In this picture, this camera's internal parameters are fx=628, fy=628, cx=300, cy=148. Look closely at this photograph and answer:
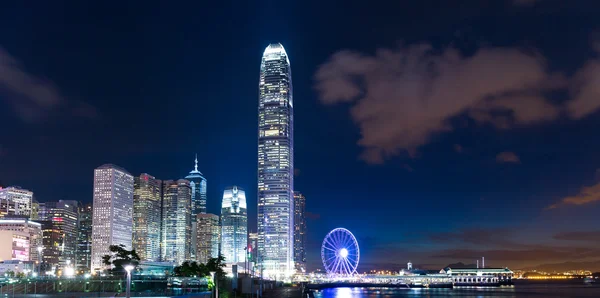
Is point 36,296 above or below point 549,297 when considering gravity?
above

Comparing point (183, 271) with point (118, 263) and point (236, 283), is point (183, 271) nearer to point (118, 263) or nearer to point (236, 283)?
point (118, 263)

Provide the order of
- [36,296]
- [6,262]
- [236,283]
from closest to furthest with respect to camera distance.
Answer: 1. [36,296]
2. [236,283]
3. [6,262]

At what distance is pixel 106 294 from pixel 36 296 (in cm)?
562

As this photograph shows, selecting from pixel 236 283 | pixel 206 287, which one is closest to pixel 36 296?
pixel 206 287

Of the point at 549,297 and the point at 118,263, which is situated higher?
the point at 118,263

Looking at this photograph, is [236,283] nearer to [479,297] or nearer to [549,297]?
[479,297]

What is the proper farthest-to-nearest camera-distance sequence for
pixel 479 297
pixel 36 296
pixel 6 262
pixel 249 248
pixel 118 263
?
pixel 6 262 → pixel 479 297 → pixel 118 263 → pixel 249 248 → pixel 36 296

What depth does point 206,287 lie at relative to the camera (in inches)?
2702

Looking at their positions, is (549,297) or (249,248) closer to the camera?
(249,248)

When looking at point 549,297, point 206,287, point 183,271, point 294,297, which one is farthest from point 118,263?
point 549,297

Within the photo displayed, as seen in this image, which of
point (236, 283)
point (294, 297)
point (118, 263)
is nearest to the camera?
point (236, 283)

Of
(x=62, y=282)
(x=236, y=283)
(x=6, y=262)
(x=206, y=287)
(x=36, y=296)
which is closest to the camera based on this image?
(x=36, y=296)

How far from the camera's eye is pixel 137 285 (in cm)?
5969

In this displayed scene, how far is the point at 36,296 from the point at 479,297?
452ft
